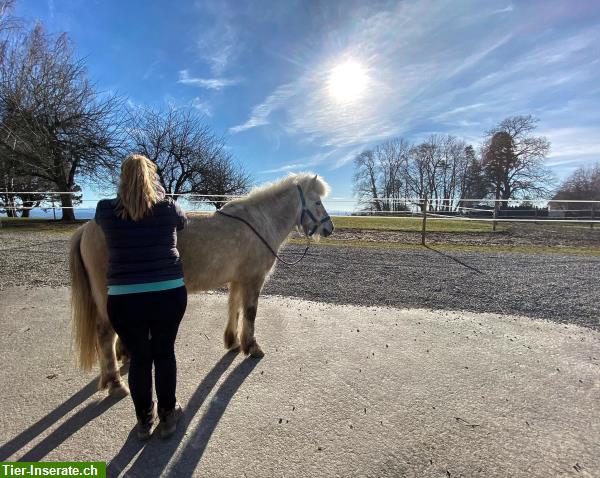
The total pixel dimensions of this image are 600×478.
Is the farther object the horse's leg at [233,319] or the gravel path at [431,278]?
the gravel path at [431,278]

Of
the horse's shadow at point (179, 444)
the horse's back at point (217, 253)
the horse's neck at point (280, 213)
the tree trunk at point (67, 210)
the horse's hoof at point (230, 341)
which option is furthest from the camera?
the tree trunk at point (67, 210)

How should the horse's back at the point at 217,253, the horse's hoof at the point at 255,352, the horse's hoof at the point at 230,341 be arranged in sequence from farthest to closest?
the horse's hoof at the point at 230,341 → the horse's hoof at the point at 255,352 → the horse's back at the point at 217,253

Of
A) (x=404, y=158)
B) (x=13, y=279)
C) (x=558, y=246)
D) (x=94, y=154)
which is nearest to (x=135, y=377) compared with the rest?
(x=13, y=279)

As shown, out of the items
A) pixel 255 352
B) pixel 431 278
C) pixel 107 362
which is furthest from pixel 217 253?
pixel 431 278

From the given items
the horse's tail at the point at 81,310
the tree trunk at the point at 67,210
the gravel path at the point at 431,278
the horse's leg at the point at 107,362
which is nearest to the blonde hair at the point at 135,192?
the horse's tail at the point at 81,310

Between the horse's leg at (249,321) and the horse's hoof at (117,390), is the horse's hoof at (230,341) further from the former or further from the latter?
the horse's hoof at (117,390)

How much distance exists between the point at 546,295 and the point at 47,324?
7.49m

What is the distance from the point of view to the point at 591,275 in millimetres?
6484

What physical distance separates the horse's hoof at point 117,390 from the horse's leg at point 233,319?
1.08 m

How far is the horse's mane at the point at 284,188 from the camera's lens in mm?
3623

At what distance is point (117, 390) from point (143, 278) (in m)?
1.34

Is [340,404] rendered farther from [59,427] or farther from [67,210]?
[67,210]

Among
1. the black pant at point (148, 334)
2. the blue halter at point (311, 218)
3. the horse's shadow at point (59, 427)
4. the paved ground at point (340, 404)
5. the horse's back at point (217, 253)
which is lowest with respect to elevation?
the paved ground at point (340, 404)

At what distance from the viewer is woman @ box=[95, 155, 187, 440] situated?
6.30ft
